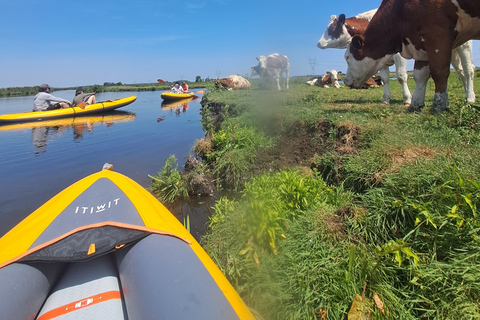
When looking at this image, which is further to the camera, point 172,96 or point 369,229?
point 172,96

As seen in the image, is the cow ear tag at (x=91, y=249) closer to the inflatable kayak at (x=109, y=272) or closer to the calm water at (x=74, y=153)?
the inflatable kayak at (x=109, y=272)

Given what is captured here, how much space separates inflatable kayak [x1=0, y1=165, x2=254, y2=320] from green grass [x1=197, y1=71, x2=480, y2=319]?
1.63ft

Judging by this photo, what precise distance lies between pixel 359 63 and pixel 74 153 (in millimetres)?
7349

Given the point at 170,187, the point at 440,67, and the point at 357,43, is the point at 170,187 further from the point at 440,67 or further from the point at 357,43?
the point at 357,43

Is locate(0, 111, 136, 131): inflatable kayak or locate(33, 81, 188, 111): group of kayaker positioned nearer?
locate(0, 111, 136, 131): inflatable kayak

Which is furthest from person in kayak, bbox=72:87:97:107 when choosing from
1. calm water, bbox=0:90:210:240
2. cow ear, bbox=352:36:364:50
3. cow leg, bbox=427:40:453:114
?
cow leg, bbox=427:40:453:114

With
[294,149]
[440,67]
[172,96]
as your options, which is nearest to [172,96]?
[172,96]

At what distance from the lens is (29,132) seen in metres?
10.6

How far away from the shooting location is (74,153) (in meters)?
7.57

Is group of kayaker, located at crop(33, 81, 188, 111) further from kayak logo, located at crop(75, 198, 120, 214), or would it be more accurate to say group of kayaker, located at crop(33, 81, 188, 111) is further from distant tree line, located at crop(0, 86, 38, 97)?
distant tree line, located at crop(0, 86, 38, 97)

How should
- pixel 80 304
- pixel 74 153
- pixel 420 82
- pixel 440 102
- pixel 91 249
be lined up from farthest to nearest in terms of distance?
pixel 74 153, pixel 420 82, pixel 440 102, pixel 91 249, pixel 80 304

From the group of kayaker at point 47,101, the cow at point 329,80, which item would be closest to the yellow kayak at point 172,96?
the group of kayaker at point 47,101

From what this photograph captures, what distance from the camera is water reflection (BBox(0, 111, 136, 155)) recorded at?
30.7 ft

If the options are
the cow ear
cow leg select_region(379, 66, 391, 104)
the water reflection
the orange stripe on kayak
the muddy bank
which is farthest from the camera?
the water reflection
